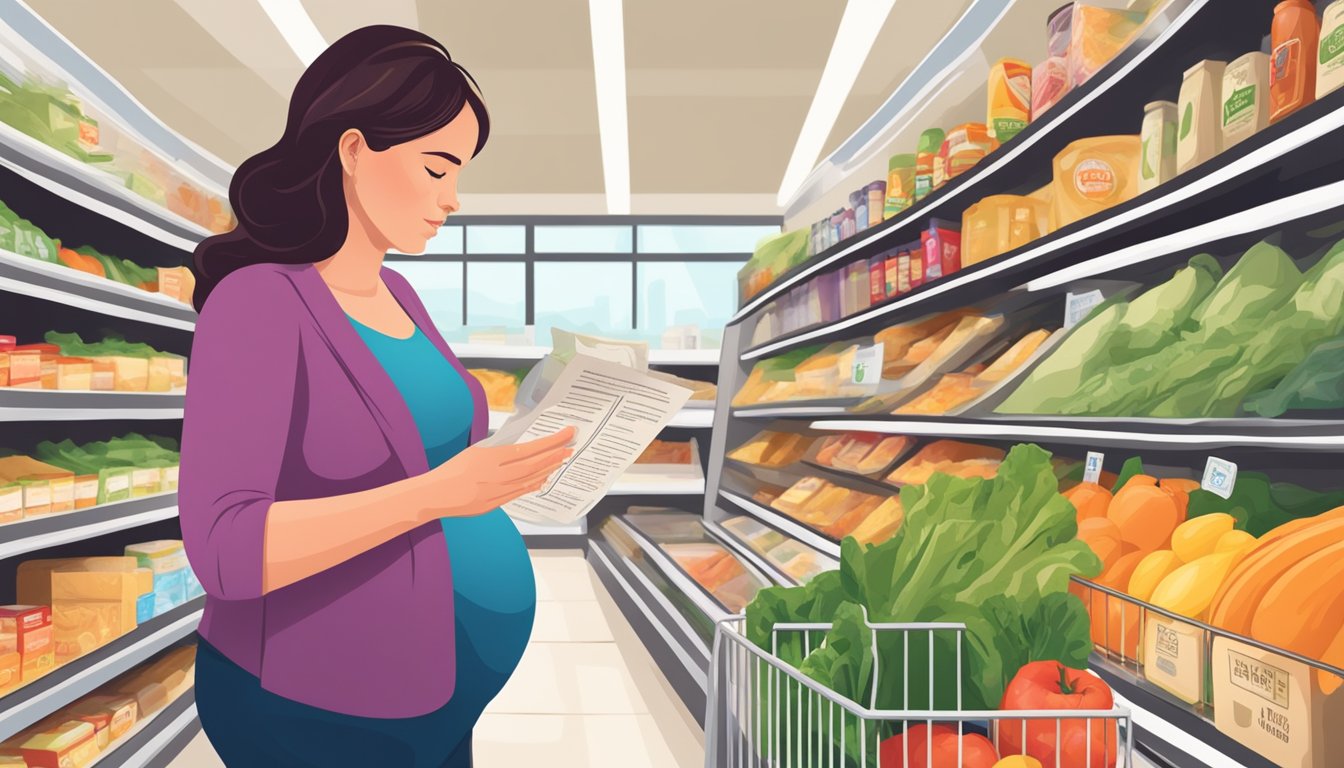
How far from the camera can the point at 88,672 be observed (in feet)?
7.84

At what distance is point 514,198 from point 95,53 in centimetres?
442

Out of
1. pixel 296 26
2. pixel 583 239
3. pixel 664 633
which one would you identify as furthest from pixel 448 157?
pixel 583 239

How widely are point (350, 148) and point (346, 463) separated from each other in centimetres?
44

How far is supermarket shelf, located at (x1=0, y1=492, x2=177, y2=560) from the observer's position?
7.00 feet

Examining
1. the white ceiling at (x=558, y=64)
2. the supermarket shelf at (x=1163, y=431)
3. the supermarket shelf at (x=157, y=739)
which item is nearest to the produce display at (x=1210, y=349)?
the supermarket shelf at (x=1163, y=431)

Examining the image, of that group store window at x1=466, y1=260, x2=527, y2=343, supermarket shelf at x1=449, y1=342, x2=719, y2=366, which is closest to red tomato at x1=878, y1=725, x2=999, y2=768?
supermarket shelf at x1=449, y1=342, x2=719, y2=366

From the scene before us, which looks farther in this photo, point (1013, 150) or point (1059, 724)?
point (1013, 150)

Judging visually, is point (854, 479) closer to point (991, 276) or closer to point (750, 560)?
point (750, 560)

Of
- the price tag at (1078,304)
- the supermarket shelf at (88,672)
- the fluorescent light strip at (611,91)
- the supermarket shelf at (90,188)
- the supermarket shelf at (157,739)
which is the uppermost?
the fluorescent light strip at (611,91)

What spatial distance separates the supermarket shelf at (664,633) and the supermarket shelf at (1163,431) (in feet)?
3.76

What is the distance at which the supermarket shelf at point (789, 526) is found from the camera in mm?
3158

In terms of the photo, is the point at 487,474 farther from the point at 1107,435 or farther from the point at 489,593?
the point at 1107,435

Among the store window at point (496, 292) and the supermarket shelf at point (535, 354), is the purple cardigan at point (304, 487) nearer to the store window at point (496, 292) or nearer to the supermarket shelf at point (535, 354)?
the supermarket shelf at point (535, 354)

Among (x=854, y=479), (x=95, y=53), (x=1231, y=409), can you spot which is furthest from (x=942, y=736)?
(x=95, y=53)
